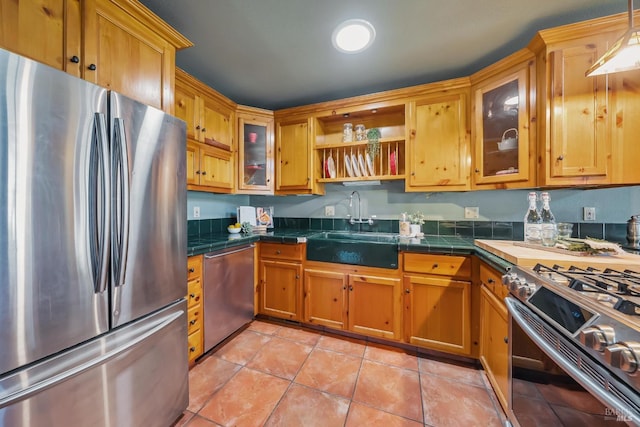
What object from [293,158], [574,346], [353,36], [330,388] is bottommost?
[330,388]

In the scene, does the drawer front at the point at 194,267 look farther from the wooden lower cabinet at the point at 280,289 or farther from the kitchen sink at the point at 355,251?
the kitchen sink at the point at 355,251

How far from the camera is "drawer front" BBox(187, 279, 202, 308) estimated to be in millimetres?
1632

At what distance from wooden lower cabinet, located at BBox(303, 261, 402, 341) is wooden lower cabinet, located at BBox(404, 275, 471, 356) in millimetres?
96

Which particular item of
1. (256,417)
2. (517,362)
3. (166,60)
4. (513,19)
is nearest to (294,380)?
(256,417)

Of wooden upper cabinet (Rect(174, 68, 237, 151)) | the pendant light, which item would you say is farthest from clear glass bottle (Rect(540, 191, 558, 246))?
wooden upper cabinet (Rect(174, 68, 237, 151))

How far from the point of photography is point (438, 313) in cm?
178

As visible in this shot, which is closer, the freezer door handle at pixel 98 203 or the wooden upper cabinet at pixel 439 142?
the freezer door handle at pixel 98 203

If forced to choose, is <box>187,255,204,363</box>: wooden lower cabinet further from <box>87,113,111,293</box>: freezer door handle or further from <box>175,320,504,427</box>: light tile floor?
<box>87,113,111,293</box>: freezer door handle

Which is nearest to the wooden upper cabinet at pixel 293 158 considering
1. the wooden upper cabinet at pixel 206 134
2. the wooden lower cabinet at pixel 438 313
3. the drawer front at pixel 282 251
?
the wooden upper cabinet at pixel 206 134

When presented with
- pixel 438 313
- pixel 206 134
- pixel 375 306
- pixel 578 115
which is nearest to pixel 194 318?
pixel 375 306

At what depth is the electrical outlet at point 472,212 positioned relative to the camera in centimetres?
216

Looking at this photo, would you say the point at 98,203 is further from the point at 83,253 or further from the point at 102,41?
the point at 102,41

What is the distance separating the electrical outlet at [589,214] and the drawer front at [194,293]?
290cm

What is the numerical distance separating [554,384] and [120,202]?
1.76 metres
